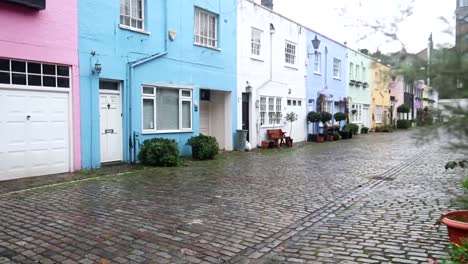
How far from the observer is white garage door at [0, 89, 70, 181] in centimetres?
970

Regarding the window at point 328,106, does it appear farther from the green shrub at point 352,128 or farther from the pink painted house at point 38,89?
the pink painted house at point 38,89

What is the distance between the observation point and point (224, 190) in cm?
898

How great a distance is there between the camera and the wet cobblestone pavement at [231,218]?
5.02 m

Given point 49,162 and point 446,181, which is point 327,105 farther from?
point 49,162

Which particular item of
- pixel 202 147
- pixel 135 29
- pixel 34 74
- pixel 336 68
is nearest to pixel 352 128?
pixel 336 68

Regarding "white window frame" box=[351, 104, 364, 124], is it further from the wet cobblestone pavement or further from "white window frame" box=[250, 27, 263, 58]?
the wet cobblestone pavement

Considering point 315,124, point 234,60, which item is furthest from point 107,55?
point 315,124

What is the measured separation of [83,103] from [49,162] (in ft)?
5.87

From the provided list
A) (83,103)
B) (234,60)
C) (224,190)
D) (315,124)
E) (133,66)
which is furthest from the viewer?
(315,124)

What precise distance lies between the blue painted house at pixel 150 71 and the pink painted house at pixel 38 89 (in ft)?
1.26

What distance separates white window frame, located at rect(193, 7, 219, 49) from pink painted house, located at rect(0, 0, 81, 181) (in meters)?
5.58

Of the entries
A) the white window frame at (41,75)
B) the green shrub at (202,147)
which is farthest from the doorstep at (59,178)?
the green shrub at (202,147)

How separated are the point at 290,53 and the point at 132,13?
11873 millimetres

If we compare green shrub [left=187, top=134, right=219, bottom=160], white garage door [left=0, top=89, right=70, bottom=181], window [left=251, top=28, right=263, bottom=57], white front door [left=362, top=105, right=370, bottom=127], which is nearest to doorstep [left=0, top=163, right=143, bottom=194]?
white garage door [left=0, top=89, right=70, bottom=181]
